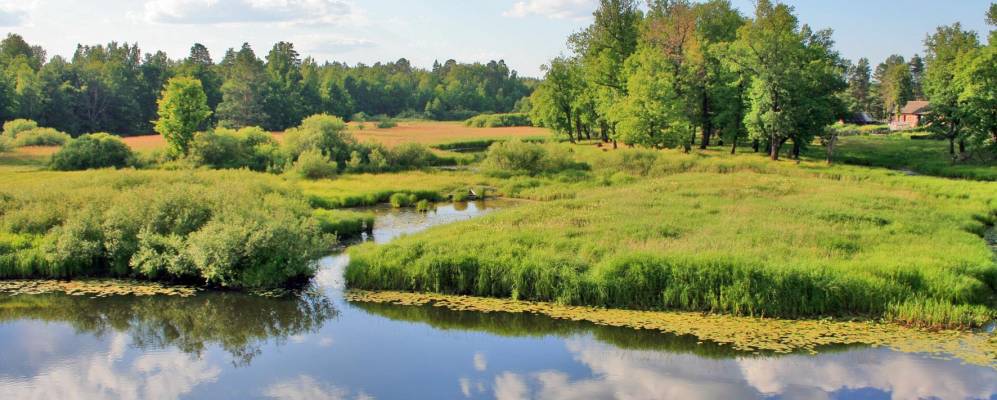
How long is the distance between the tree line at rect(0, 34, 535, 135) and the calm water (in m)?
72.9

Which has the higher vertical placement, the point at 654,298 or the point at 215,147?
the point at 215,147

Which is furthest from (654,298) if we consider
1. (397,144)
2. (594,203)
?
(397,144)

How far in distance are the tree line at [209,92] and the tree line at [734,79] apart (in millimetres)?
52857

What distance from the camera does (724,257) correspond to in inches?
858

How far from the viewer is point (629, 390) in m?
16.5

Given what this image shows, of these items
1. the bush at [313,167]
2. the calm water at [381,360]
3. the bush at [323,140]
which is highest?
the bush at [323,140]

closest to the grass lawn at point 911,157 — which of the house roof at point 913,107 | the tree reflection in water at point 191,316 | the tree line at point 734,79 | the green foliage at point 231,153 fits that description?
the tree line at point 734,79

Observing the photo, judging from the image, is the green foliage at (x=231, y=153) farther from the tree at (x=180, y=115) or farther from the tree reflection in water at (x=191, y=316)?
the tree reflection in water at (x=191, y=316)

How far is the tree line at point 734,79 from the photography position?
171ft

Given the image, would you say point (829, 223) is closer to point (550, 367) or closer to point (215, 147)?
point (550, 367)

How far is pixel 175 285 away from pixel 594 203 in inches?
735

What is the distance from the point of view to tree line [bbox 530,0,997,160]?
171 ft

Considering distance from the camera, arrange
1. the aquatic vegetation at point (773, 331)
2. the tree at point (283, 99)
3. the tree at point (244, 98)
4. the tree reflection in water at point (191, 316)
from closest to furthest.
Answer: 1. the aquatic vegetation at point (773, 331)
2. the tree reflection in water at point (191, 316)
3. the tree at point (244, 98)
4. the tree at point (283, 99)

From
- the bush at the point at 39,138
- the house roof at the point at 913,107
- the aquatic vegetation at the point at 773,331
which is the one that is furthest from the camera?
the house roof at the point at 913,107
